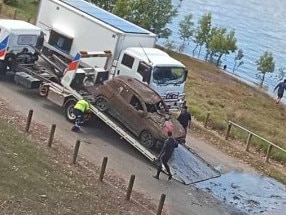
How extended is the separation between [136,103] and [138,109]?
23cm

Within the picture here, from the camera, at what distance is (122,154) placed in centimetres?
1917

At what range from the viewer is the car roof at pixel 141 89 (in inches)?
780

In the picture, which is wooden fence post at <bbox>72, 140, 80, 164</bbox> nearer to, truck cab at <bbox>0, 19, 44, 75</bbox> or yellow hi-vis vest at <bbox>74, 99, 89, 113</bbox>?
yellow hi-vis vest at <bbox>74, 99, 89, 113</bbox>

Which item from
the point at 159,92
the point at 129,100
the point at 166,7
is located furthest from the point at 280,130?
the point at 166,7

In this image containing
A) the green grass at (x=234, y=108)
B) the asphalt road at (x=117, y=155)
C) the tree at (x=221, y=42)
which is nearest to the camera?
the asphalt road at (x=117, y=155)

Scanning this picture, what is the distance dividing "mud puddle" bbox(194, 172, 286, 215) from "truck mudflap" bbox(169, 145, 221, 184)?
0.25 metres

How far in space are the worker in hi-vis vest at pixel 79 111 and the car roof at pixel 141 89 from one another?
54.7 inches

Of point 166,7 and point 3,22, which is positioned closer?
point 3,22

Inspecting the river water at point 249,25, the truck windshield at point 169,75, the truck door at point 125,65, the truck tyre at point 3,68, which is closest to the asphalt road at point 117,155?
the truck tyre at point 3,68

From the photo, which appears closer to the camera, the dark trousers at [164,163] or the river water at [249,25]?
the dark trousers at [164,163]

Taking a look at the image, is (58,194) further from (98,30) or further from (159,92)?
(98,30)

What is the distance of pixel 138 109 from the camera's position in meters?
19.7

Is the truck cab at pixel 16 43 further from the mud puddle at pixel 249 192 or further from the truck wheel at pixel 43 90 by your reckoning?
the mud puddle at pixel 249 192

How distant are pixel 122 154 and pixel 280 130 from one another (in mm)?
12198
